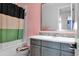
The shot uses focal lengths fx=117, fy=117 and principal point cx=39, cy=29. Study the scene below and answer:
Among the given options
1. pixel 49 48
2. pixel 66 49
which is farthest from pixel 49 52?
pixel 66 49

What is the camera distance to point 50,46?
1.86 metres

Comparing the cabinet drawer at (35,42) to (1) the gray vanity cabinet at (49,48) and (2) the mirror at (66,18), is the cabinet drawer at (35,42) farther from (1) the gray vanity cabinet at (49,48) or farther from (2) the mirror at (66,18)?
(2) the mirror at (66,18)

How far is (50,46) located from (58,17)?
528 mm

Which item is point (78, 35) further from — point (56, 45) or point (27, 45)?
point (27, 45)

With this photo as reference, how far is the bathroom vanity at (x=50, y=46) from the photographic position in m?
1.65

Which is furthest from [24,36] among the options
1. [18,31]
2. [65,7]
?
[65,7]

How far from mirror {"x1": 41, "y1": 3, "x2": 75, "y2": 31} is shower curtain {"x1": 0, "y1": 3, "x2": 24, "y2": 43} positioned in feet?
1.48

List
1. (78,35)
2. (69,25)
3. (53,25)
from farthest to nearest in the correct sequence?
(53,25) < (69,25) < (78,35)

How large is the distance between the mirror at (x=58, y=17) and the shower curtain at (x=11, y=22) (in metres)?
0.45

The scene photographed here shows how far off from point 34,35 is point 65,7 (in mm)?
690

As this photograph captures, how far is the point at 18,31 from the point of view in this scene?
6.18 feet

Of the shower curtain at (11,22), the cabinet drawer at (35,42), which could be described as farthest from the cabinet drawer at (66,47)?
the shower curtain at (11,22)

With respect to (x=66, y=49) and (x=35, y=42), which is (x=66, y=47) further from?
(x=35, y=42)

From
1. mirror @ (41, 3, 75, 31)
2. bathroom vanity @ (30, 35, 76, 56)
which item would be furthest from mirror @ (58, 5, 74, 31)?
bathroom vanity @ (30, 35, 76, 56)
